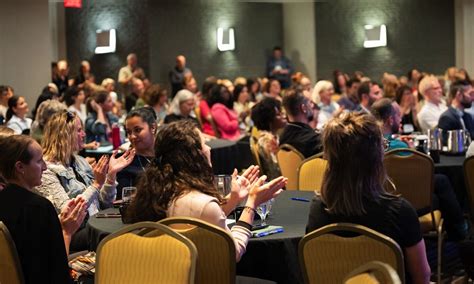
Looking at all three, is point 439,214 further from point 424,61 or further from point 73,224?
point 424,61

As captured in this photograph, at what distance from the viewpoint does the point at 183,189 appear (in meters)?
3.96

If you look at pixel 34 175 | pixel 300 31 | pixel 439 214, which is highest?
pixel 300 31

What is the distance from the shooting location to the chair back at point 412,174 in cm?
591

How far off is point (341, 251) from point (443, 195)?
3199 mm

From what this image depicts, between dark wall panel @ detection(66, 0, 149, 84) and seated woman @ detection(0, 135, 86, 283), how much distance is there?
43.7ft

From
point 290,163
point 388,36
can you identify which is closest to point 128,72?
point 388,36

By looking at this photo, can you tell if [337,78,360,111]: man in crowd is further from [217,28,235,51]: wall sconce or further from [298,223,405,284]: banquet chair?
[298,223,405,284]: banquet chair

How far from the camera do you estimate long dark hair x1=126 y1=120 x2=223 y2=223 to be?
3.98m

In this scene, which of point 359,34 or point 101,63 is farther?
point 359,34

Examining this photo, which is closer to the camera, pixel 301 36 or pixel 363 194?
pixel 363 194

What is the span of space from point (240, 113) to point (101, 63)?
4.76 m

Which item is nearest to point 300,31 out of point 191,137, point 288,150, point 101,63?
point 101,63

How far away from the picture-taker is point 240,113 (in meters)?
13.7

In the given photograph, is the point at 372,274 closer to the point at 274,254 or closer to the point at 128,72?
the point at 274,254
